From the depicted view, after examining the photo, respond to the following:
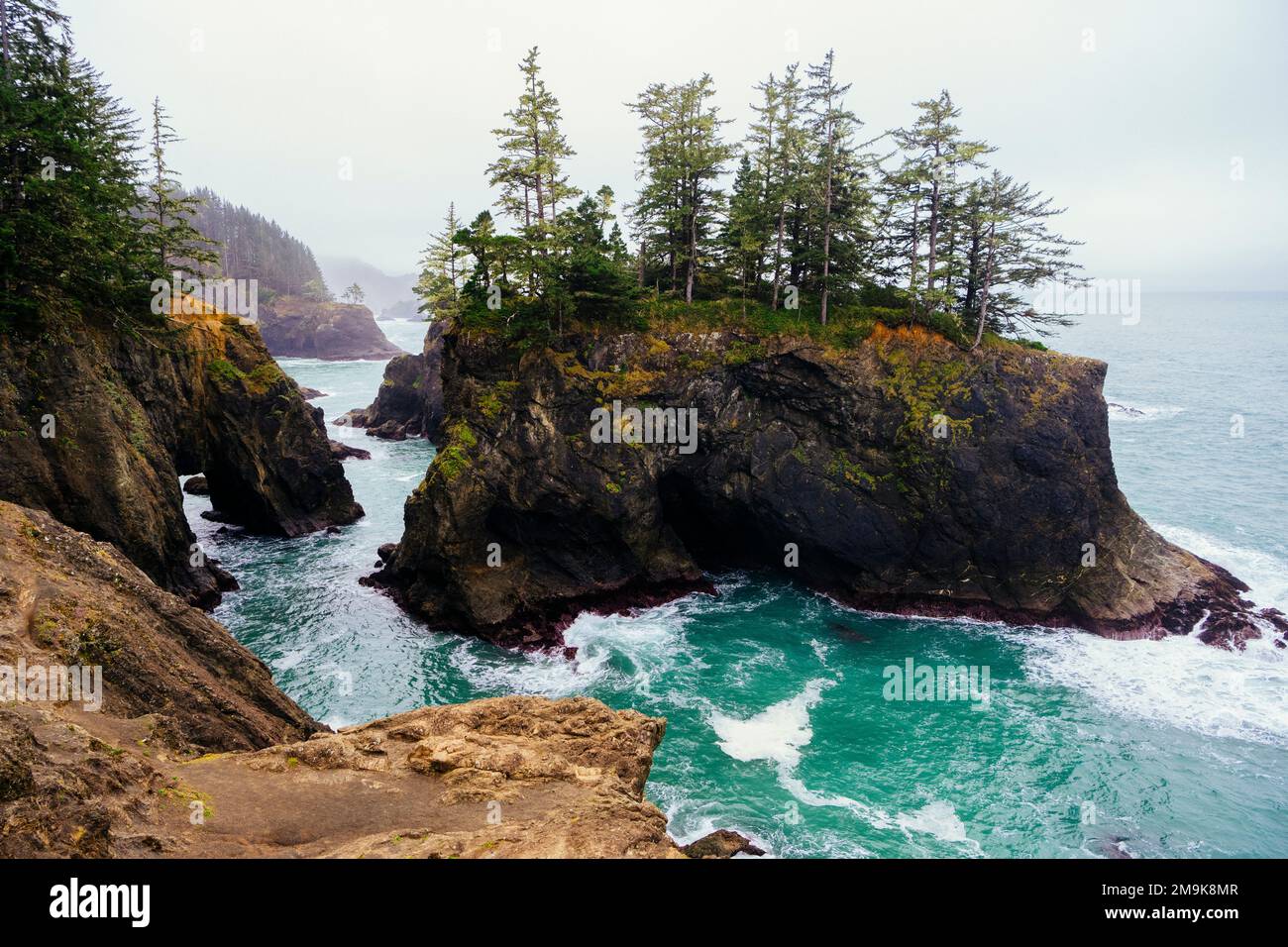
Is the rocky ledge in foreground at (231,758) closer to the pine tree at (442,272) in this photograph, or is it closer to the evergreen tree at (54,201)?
the evergreen tree at (54,201)

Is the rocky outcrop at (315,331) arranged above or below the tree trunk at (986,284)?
above

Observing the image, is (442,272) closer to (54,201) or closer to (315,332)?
(54,201)

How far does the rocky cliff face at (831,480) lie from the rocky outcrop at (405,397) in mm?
40404

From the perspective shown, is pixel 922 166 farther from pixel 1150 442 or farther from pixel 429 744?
pixel 1150 442

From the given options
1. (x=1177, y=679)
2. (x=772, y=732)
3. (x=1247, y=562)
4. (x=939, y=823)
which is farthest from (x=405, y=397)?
(x=1247, y=562)

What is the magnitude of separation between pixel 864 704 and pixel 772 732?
513 centimetres

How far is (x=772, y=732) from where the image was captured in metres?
26.0

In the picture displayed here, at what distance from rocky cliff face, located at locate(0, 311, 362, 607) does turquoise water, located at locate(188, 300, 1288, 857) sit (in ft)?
11.8

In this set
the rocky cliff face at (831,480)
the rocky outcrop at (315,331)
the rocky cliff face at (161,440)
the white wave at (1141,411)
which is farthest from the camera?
the rocky outcrop at (315,331)

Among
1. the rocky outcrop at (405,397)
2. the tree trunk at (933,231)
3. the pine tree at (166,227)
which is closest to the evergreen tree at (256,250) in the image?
the rocky outcrop at (405,397)

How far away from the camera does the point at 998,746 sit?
84.2 feet

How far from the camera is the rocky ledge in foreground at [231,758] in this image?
8.63 m
